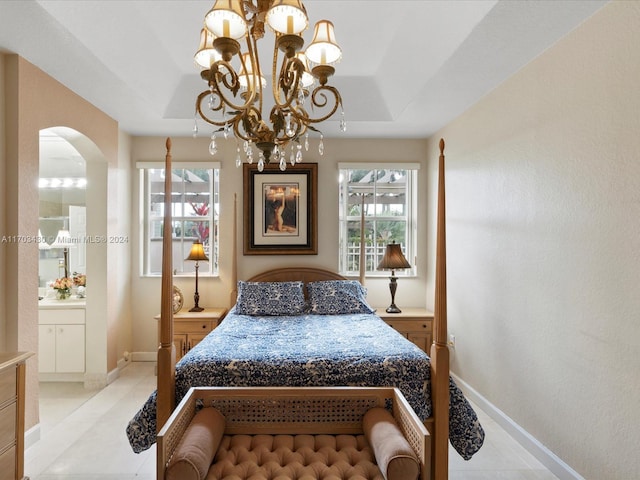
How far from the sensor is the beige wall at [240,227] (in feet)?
14.3

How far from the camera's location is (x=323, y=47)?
1.68 metres

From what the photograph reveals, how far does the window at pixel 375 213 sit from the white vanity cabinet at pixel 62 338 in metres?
2.72

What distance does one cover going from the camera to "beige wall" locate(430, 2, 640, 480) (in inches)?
73.2

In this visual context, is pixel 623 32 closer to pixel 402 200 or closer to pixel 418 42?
pixel 418 42

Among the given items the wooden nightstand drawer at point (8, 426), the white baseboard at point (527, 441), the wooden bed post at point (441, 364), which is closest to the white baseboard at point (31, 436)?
the wooden nightstand drawer at point (8, 426)

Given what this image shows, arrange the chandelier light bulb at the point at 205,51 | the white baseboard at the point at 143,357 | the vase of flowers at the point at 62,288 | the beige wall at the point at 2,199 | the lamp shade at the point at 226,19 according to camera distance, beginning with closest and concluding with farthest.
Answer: the lamp shade at the point at 226,19 < the chandelier light bulb at the point at 205,51 < the beige wall at the point at 2,199 < the vase of flowers at the point at 62,288 < the white baseboard at the point at 143,357

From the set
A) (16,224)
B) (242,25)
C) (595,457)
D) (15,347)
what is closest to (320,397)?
(595,457)

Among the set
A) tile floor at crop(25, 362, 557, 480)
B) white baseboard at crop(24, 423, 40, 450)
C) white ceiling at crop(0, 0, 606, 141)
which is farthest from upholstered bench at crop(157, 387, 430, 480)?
white ceiling at crop(0, 0, 606, 141)

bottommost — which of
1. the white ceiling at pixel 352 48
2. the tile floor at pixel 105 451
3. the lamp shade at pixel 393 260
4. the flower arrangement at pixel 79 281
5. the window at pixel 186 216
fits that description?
the tile floor at pixel 105 451

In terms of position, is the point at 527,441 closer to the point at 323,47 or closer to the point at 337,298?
the point at 337,298

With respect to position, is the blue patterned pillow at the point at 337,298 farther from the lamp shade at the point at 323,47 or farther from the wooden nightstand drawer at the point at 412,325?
the lamp shade at the point at 323,47

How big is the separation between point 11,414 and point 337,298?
2.53 m

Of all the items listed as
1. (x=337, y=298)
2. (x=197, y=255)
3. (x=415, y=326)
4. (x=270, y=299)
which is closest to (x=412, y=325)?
(x=415, y=326)

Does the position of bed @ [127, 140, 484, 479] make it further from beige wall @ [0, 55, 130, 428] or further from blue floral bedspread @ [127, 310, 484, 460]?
beige wall @ [0, 55, 130, 428]
